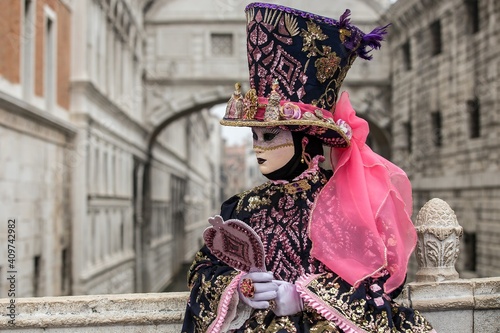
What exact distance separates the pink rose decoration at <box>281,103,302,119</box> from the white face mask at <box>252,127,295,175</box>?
0.14 meters

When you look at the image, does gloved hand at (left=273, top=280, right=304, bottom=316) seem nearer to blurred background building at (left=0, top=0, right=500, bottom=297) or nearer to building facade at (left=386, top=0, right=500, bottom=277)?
blurred background building at (left=0, top=0, right=500, bottom=297)

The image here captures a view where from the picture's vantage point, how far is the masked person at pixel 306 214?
2854mm

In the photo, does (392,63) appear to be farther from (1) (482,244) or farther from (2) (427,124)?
(1) (482,244)

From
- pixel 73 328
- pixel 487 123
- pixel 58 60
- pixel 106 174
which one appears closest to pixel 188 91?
pixel 106 174

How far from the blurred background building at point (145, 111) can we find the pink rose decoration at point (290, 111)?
24.4 feet

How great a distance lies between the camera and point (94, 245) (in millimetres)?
15367

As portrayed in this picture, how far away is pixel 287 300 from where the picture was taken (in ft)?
9.38

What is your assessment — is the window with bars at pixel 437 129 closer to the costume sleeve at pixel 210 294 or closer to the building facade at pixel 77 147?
the building facade at pixel 77 147

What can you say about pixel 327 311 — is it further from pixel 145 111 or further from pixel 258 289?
pixel 145 111

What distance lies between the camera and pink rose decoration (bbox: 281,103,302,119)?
2982 millimetres

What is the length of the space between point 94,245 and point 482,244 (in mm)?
8606

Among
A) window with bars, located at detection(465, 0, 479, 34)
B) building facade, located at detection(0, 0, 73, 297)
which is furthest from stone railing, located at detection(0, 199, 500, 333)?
window with bars, located at detection(465, 0, 479, 34)

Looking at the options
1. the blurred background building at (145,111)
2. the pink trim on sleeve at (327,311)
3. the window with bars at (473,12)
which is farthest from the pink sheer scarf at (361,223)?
the window with bars at (473,12)

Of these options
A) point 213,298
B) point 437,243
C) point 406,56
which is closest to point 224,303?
point 213,298
